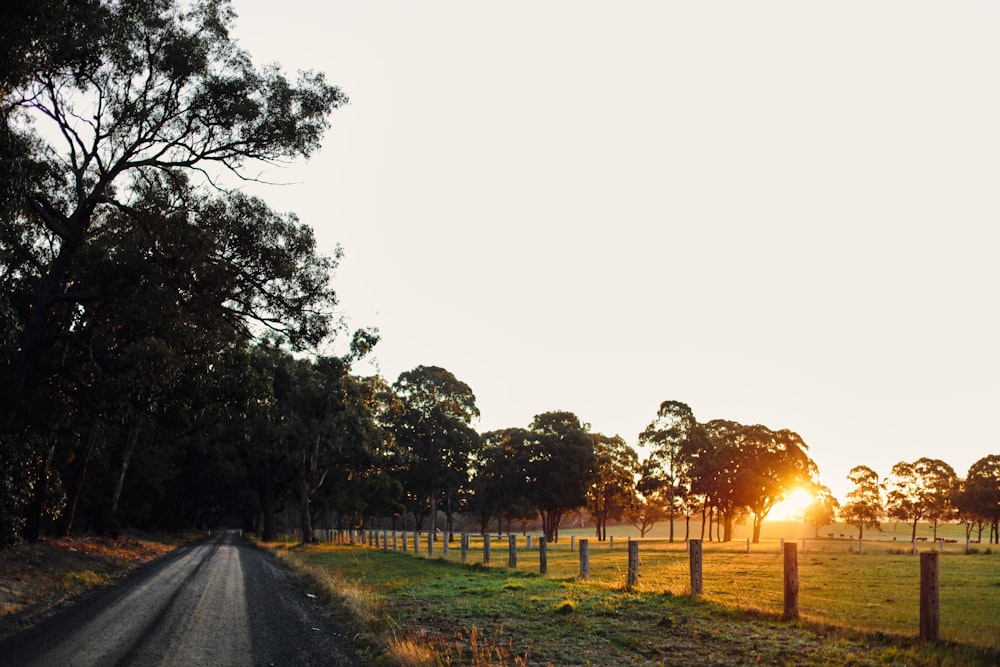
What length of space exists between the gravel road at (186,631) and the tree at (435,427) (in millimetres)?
57706

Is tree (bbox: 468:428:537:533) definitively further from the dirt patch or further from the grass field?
the grass field

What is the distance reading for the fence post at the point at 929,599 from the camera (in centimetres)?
993

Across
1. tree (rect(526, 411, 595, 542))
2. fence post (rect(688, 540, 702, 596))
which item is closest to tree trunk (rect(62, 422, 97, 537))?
fence post (rect(688, 540, 702, 596))

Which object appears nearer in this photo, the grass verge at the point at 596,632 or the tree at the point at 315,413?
the grass verge at the point at 596,632

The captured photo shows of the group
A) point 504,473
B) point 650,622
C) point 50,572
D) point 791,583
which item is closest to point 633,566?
point 650,622

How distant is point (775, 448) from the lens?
239 ft

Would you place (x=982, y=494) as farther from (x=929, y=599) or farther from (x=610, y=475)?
(x=929, y=599)

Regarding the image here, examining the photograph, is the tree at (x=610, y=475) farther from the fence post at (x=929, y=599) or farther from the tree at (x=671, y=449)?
the fence post at (x=929, y=599)

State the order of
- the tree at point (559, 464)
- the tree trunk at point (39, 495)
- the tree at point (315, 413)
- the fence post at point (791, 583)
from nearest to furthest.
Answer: the fence post at point (791, 583) → the tree trunk at point (39, 495) → the tree at point (315, 413) → the tree at point (559, 464)

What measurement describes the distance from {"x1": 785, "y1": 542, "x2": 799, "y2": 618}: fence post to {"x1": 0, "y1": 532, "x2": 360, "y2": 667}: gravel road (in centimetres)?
680

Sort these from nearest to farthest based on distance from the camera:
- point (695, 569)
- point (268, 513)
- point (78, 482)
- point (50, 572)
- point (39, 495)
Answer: point (695, 569)
point (50, 572)
point (39, 495)
point (78, 482)
point (268, 513)

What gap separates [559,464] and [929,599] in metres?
67.3

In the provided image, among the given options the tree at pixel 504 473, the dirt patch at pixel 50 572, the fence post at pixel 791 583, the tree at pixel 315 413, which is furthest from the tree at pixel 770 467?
the fence post at pixel 791 583

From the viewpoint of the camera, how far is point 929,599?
33.2 feet
